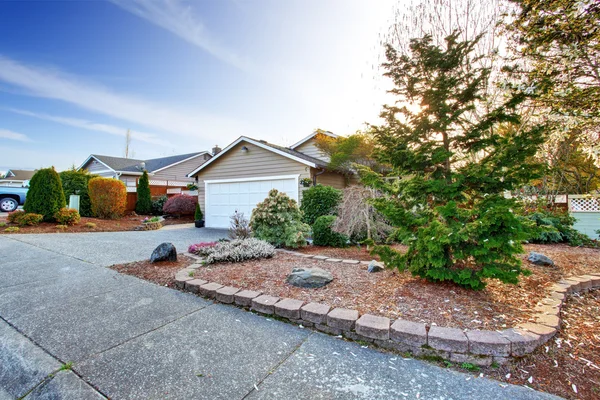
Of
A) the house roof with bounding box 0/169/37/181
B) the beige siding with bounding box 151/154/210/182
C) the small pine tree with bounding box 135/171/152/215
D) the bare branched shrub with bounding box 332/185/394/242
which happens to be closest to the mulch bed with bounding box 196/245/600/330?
the bare branched shrub with bounding box 332/185/394/242

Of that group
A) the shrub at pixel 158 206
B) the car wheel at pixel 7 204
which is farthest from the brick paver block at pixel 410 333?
the car wheel at pixel 7 204

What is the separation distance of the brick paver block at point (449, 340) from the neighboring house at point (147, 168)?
20.2 m

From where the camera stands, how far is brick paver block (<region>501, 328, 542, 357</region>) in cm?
193

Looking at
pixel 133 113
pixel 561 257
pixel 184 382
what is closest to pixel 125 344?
pixel 184 382

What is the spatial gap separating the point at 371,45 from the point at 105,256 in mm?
8237

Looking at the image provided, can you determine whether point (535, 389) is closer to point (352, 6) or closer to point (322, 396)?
point (322, 396)

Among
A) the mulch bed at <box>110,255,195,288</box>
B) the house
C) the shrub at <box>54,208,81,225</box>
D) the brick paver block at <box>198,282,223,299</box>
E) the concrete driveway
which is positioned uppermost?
the house

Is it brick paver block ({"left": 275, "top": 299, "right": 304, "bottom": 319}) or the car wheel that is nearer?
brick paver block ({"left": 275, "top": 299, "right": 304, "bottom": 319})

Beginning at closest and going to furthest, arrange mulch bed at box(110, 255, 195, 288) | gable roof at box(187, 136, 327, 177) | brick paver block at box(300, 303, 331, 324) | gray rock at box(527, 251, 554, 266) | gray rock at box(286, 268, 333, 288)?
brick paver block at box(300, 303, 331, 324)
gray rock at box(286, 268, 333, 288)
mulch bed at box(110, 255, 195, 288)
gray rock at box(527, 251, 554, 266)
gable roof at box(187, 136, 327, 177)

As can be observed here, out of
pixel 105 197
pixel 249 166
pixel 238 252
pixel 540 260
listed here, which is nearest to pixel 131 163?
pixel 105 197

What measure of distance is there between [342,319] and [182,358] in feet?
4.31

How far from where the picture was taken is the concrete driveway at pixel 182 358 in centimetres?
162

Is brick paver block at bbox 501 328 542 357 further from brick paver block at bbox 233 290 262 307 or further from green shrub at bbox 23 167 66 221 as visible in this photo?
green shrub at bbox 23 167 66 221

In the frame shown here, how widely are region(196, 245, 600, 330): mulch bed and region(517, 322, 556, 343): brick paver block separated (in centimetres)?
8
